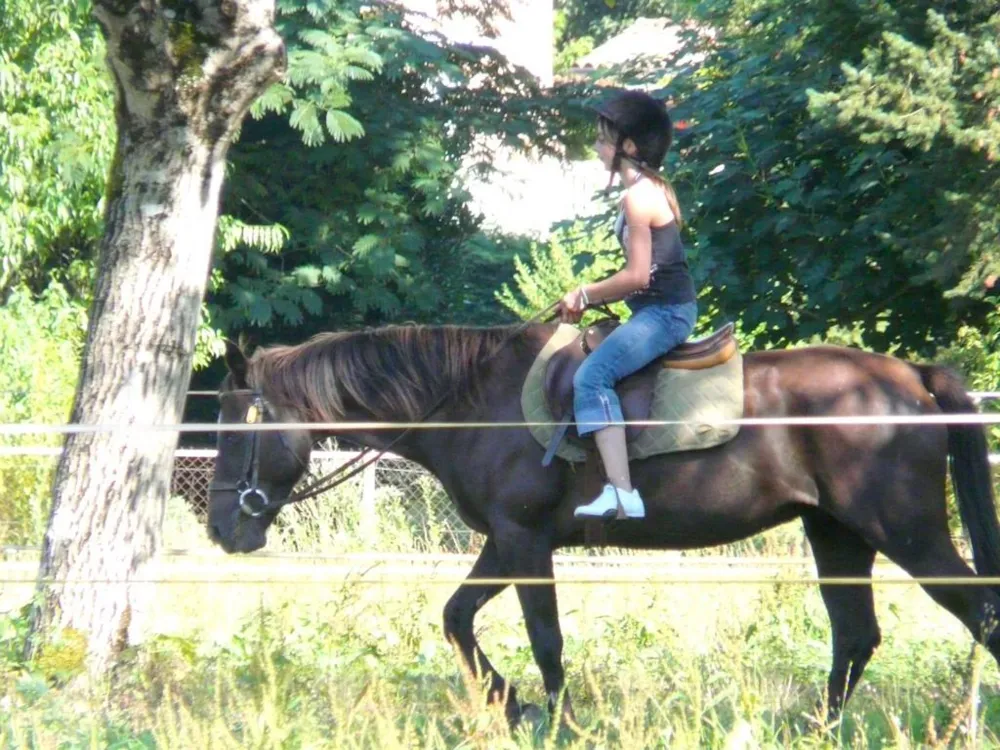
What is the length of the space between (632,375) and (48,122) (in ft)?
36.0

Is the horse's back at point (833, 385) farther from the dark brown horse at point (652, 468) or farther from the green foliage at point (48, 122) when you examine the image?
the green foliage at point (48, 122)

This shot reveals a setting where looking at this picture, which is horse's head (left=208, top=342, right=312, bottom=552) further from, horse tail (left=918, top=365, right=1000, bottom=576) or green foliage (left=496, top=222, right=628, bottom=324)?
green foliage (left=496, top=222, right=628, bottom=324)

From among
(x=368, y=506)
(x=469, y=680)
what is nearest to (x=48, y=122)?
(x=368, y=506)

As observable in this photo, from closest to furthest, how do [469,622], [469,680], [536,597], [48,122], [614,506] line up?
[469,680] → [614,506] → [536,597] → [469,622] → [48,122]

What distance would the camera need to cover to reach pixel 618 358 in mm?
5254

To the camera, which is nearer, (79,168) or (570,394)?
(570,394)

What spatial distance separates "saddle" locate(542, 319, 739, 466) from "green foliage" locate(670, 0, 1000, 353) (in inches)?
189

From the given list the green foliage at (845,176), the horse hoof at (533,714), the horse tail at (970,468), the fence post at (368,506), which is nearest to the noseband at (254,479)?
the horse hoof at (533,714)

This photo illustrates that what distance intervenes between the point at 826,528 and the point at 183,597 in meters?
3.96

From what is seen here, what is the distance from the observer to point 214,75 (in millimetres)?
5266

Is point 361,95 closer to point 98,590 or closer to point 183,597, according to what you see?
point 183,597

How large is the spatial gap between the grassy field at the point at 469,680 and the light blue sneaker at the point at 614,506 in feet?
0.99

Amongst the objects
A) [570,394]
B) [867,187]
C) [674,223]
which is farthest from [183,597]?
[867,187]

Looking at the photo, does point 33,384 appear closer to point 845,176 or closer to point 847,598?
point 845,176
